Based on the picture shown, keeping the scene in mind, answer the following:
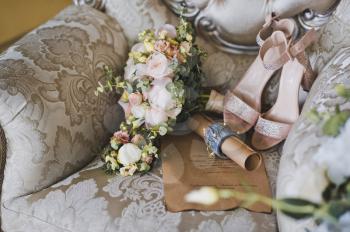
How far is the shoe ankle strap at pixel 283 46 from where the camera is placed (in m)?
1.04

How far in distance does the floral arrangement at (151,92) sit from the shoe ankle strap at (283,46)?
18 cm

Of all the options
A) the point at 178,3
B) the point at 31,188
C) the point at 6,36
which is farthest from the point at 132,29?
the point at 6,36

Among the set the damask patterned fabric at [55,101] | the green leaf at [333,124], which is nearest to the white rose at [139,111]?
the damask patterned fabric at [55,101]

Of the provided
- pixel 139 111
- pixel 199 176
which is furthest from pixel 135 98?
pixel 199 176

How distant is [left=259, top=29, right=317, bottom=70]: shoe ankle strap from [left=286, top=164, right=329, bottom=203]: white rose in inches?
17.2

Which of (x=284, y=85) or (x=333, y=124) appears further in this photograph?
(x=284, y=85)

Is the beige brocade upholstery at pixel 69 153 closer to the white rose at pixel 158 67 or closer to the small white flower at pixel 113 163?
the small white flower at pixel 113 163

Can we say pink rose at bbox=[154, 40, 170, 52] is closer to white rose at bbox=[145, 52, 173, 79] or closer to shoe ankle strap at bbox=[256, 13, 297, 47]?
white rose at bbox=[145, 52, 173, 79]

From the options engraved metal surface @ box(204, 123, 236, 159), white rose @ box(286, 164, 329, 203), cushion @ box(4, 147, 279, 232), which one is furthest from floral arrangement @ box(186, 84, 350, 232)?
engraved metal surface @ box(204, 123, 236, 159)

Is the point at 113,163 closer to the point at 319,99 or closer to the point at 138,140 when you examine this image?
the point at 138,140

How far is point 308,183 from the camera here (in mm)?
660

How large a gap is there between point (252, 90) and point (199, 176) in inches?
12.6

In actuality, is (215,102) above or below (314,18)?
below

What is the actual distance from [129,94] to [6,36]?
1.04m
